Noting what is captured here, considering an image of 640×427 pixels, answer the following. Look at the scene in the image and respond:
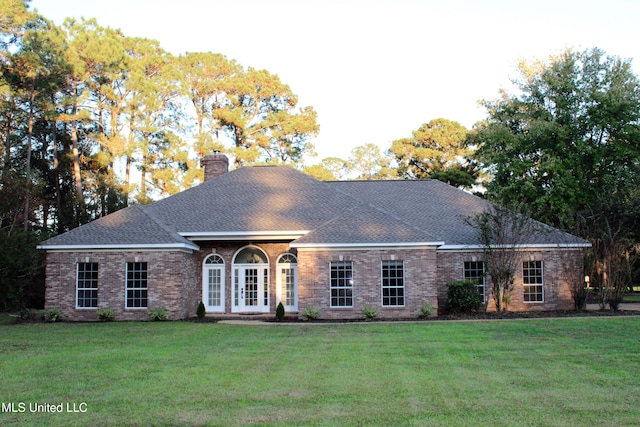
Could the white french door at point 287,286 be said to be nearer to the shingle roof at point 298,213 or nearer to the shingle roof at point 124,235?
the shingle roof at point 298,213

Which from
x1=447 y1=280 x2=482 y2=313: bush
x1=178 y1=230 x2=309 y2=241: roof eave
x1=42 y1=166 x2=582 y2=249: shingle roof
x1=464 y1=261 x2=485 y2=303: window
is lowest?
x1=447 y1=280 x2=482 y2=313: bush

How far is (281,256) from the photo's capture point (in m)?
24.0

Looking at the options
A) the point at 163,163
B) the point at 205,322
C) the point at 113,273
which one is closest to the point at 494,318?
the point at 205,322

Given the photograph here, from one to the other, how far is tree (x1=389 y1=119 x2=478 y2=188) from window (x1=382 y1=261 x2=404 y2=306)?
27687mm

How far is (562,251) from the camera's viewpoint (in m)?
23.8

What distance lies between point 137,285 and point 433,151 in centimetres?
3346

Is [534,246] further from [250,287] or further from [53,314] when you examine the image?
[53,314]

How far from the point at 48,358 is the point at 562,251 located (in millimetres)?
19230

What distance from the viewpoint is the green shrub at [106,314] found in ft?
71.4

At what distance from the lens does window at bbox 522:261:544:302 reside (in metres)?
24.0

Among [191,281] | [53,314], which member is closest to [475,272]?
[191,281]

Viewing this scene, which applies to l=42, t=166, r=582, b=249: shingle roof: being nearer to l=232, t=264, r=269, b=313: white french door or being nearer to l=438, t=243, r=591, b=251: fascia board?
l=438, t=243, r=591, b=251: fascia board

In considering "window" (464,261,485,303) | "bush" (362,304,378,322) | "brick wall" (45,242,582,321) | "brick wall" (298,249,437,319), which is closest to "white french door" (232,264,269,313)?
"brick wall" (45,242,582,321)

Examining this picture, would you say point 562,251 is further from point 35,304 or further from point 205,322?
point 35,304
